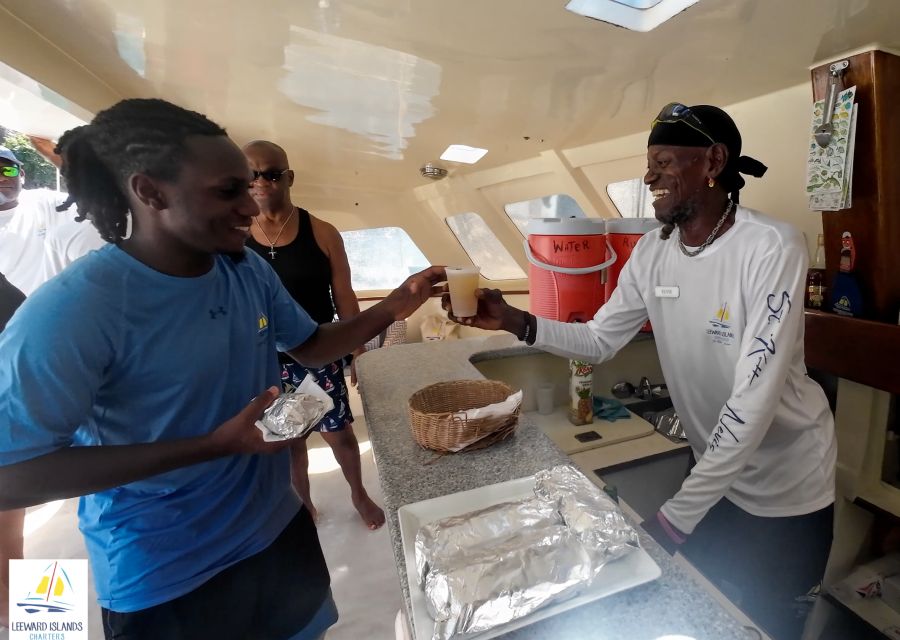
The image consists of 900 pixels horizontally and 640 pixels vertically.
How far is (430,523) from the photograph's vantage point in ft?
2.45

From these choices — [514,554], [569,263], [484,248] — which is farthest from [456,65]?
[484,248]

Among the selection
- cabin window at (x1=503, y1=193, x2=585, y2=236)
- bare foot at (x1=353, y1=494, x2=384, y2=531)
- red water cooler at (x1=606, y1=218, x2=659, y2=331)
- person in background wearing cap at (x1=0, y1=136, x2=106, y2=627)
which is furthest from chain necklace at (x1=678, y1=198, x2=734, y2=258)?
cabin window at (x1=503, y1=193, x2=585, y2=236)

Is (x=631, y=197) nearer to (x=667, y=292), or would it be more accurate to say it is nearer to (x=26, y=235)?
(x=667, y=292)

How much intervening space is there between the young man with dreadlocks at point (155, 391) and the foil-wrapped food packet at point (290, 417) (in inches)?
0.9

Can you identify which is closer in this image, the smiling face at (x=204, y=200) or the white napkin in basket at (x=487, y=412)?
the smiling face at (x=204, y=200)

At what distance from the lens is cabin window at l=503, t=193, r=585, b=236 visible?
428 centimetres

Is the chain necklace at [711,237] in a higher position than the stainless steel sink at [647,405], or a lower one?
higher

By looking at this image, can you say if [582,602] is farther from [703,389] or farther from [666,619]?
[703,389]

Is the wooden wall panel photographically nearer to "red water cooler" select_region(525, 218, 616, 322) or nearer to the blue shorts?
"red water cooler" select_region(525, 218, 616, 322)

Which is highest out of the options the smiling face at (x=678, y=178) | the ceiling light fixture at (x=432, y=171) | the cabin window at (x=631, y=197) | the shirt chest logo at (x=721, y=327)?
the ceiling light fixture at (x=432, y=171)

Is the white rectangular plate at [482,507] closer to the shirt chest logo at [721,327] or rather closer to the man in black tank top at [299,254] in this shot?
the shirt chest logo at [721,327]

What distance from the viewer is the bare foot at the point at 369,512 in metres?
2.33

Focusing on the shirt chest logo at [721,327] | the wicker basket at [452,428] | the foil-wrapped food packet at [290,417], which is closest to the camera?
the foil-wrapped food packet at [290,417]

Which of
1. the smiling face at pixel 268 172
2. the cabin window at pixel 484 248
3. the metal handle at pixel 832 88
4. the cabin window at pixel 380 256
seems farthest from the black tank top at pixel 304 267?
the cabin window at pixel 380 256
